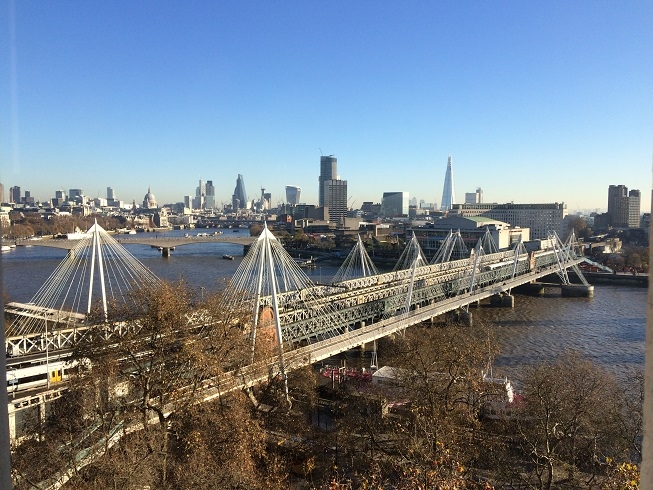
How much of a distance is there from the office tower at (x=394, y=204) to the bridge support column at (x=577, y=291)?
53.9 meters

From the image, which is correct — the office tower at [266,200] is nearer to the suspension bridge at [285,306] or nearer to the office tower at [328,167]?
the office tower at [328,167]

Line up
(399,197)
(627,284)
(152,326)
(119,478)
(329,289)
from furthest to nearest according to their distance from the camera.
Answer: (399,197) < (627,284) < (329,289) < (152,326) < (119,478)

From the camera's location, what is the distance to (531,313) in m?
12.2

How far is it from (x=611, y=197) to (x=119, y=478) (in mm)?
41118

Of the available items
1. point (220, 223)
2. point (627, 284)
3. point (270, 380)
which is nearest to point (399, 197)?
point (220, 223)

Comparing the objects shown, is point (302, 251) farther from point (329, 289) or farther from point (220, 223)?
point (220, 223)

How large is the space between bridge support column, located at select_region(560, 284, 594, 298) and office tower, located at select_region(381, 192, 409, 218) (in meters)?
53.9

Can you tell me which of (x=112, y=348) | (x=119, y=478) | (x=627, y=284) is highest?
(x=112, y=348)

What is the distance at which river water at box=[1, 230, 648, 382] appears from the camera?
26.4ft

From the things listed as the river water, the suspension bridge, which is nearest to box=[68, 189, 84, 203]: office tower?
the river water

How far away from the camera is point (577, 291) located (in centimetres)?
1488

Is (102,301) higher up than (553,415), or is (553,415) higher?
(102,301)

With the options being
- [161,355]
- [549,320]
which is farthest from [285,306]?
[549,320]

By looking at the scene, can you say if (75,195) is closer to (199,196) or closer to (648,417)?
(199,196)
